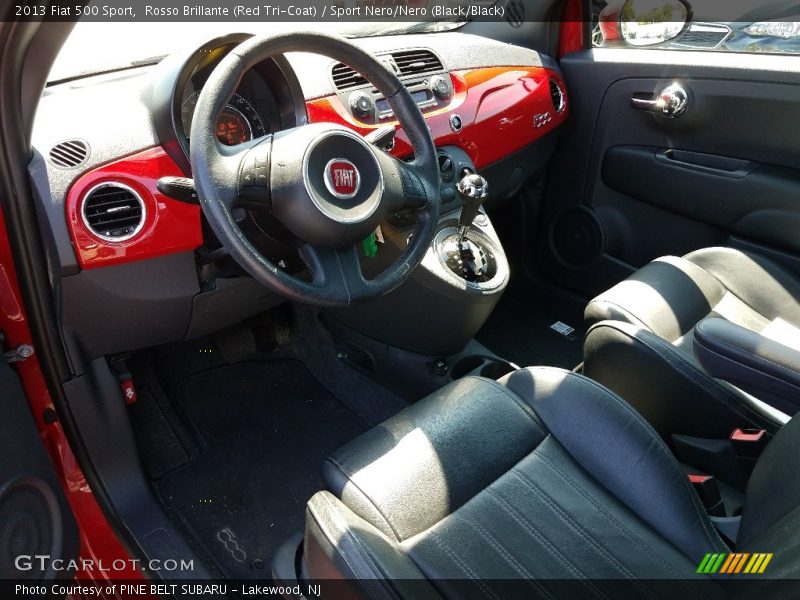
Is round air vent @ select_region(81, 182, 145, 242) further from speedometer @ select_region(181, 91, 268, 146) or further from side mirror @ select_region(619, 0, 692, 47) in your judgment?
side mirror @ select_region(619, 0, 692, 47)

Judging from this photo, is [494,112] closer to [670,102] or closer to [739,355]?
[670,102]

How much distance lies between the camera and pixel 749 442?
1.45m

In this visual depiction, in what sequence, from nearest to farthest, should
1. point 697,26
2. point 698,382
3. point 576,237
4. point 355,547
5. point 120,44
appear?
point 355,547, point 698,382, point 120,44, point 697,26, point 576,237

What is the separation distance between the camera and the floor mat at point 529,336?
2.53m

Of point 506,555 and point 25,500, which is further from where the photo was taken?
point 25,500

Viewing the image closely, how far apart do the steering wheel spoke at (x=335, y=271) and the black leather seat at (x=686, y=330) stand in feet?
2.22

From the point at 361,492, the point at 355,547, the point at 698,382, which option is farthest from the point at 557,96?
the point at 355,547

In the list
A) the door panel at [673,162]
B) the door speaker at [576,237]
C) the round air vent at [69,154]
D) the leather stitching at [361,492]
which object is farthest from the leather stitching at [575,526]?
the door speaker at [576,237]

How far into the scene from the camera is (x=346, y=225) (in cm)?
122

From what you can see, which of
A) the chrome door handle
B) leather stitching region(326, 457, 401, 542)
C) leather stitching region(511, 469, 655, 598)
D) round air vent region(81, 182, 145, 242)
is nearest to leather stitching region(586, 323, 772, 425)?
leather stitching region(511, 469, 655, 598)

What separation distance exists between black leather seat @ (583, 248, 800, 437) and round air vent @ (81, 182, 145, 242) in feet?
3.51

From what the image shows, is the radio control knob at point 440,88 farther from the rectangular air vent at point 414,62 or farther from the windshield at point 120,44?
the windshield at point 120,44

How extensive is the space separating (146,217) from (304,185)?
16.9 inches

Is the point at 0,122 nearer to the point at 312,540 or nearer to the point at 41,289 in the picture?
the point at 41,289
